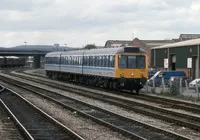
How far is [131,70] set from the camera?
1238 inches

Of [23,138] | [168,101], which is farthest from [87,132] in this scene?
[168,101]

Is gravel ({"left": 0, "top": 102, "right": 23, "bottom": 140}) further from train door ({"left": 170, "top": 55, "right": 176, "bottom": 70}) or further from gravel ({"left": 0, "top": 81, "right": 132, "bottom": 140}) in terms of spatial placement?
train door ({"left": 170, "top": 55, "right": 176, "bottom": 70})

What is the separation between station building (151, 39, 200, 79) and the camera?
46862mm

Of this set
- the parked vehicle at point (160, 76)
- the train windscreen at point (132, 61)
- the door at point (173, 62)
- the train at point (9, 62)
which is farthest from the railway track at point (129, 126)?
the train at point (9, 62)

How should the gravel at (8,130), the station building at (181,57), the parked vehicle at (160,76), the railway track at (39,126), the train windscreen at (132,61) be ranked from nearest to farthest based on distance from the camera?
the gravel at (8,130)
the railway track at (39,126)
the train windscreen at (132,61)
the parked vehicle at (160,76)
the station building at (181,57)

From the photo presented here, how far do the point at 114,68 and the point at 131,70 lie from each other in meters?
1.16

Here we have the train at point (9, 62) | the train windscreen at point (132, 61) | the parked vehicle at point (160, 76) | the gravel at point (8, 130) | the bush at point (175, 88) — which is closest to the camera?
the gravel at point (8, 130)

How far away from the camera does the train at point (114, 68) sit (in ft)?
102

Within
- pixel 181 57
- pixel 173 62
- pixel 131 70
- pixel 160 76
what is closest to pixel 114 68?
pixel 131 70

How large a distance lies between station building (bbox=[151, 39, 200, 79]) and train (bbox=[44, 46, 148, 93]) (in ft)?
24.9

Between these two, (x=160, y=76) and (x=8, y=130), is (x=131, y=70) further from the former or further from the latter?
(x=8, y=130)

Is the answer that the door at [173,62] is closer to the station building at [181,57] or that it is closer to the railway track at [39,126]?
the station building at [181,57]

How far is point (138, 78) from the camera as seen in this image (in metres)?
31.3

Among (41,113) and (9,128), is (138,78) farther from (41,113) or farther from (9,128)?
(9,128)
